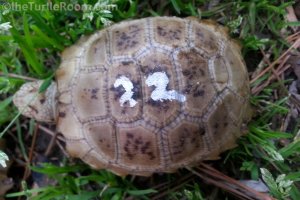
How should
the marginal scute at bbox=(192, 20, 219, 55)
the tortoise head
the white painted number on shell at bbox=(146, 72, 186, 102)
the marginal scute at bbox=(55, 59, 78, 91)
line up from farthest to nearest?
the tortoise head, the marginal scute at bbox=(55, 59, 78, 91), the marginal scute at bbox=(192, 20, 219, 55), the white painted number on shell at bbox=(146, 72, 186, 102)

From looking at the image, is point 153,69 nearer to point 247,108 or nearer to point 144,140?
point 144,140

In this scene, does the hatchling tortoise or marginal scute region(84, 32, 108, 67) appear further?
marginal scute region(84, 32, 108, 67)

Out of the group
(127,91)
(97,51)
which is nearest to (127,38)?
(97,51)

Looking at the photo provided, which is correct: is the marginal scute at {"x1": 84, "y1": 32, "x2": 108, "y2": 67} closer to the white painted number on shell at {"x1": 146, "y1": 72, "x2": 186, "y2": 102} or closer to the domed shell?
the domed shell

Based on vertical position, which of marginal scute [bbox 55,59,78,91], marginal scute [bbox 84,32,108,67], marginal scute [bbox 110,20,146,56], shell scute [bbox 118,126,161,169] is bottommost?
shell scute [bbox 118,126,161,169]

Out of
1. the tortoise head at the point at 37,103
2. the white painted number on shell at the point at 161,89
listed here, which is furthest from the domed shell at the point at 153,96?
the tortoise head at the point at 37,103

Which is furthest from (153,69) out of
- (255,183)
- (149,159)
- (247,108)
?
(255,183)

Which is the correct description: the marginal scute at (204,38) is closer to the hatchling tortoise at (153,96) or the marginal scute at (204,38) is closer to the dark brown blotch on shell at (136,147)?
the hatchling tortoise at (153,96)

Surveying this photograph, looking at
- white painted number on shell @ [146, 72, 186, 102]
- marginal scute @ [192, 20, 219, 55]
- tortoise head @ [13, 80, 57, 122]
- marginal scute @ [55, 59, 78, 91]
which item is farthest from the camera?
tortoise head @ [13, 80, 57, 122]

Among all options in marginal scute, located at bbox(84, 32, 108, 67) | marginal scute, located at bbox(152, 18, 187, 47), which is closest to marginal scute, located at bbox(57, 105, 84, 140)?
marginal scute, located at bbox(84, 32, 108, 67)
